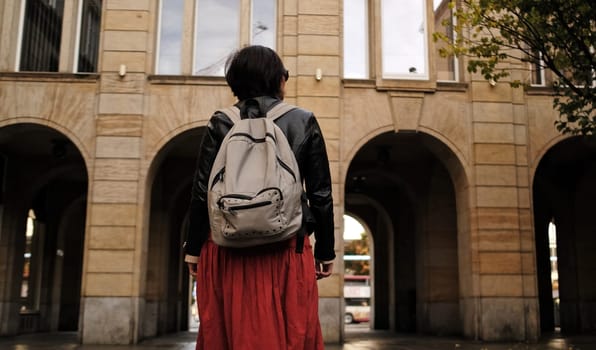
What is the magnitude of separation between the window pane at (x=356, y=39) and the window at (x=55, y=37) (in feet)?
19.3

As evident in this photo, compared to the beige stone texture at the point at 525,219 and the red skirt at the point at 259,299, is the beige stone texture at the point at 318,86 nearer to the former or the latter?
the beige stone texture at the point at 525,219

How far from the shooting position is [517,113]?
16.0 meters

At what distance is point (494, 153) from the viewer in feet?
51.8

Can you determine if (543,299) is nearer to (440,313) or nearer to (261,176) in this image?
(440,313)

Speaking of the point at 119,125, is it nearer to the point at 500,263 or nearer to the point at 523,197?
the point at 500,263

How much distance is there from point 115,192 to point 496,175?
332 inches

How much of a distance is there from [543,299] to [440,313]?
5122mm

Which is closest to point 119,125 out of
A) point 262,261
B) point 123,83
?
point 123,83

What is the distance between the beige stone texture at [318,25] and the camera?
15.8 meters

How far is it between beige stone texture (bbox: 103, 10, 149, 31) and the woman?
12564 millimetres

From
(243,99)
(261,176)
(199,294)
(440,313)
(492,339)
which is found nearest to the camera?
(261,176)

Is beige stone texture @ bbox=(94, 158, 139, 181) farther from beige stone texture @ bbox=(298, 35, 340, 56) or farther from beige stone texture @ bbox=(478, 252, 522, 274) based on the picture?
beige stone texture @ bbox=(478, 252, 522, 274)

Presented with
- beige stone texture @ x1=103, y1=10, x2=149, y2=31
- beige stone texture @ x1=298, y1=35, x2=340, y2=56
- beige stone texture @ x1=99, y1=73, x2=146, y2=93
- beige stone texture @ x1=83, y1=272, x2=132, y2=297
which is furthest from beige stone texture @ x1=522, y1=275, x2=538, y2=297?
beige stone texture @ x1=103, y1=10, x2=149, y2=31

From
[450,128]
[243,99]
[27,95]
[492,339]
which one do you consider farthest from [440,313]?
[243,99]
